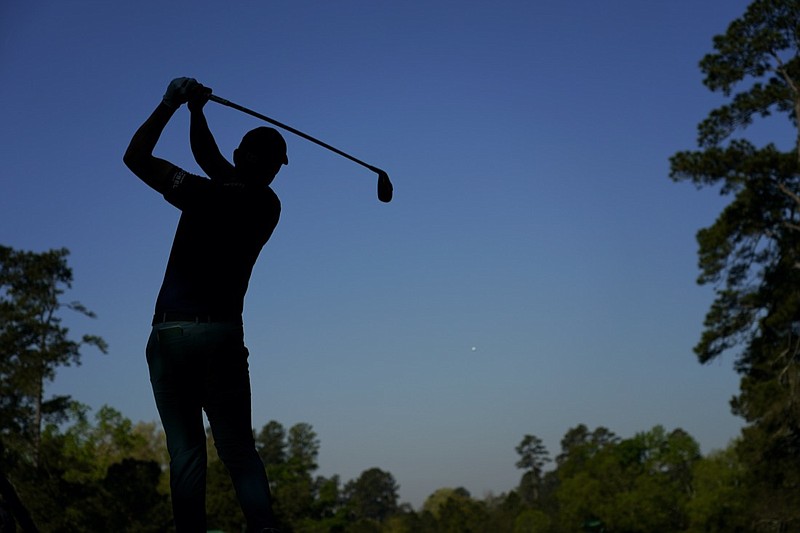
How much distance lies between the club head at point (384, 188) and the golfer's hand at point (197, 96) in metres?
1.45

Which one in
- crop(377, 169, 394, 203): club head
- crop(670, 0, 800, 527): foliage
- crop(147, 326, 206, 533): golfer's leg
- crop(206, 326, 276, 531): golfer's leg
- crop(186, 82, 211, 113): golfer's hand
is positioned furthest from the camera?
crop(670, 0, 800, 527): foliage

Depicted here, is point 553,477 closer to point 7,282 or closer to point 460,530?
point 460,530

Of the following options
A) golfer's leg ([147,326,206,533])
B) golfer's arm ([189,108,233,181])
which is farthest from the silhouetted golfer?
golfer's arm ([189,108,233,181])

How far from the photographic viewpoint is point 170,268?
3508 millimetres

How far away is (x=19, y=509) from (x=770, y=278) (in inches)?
1079

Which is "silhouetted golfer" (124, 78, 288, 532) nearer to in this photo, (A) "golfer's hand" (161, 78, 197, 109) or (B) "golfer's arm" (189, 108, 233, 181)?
(A) "golfer's hand" (161, 78, 197, 109)

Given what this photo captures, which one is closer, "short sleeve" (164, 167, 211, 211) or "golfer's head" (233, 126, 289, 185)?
"short sleeve" (164, 167, 211, 211)

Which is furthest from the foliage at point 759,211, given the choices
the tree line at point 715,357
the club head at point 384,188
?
the club head at point 384,188

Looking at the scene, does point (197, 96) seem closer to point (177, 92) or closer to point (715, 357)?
point (177, 92)

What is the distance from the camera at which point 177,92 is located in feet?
11.6

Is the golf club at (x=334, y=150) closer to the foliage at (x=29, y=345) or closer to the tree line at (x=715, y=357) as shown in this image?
the tree line at (x=715, y=357)

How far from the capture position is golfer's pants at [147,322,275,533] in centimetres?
334

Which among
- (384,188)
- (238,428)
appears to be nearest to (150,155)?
(238,428)

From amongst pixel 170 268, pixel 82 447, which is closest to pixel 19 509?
pixel 170 268
